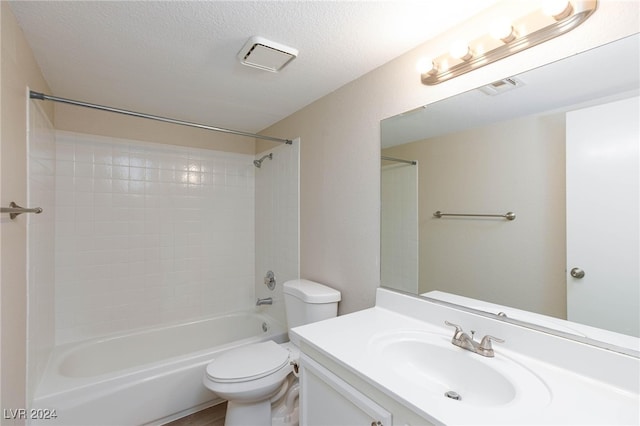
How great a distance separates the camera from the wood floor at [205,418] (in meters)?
1.84

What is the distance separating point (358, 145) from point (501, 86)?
0.77 meters

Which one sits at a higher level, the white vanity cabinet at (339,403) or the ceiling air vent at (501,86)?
the ceiling air vent at (501,86)

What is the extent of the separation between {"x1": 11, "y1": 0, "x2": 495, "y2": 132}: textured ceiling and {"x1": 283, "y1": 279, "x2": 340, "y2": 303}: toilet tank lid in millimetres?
1288

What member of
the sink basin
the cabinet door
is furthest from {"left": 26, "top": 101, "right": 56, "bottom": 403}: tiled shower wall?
the sink basin

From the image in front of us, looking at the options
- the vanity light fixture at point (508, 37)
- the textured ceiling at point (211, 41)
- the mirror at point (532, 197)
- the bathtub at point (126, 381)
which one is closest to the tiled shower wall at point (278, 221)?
the bathtub at point (126, 381)

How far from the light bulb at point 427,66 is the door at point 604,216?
0.56 m

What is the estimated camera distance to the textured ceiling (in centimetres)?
116

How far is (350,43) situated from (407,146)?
0.57 m

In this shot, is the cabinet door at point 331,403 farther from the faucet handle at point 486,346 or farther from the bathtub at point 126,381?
the bathtub at point 126,381

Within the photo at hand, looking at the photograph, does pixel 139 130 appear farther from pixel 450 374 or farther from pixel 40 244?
pixel 450 374

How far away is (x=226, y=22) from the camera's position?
1.24 metres

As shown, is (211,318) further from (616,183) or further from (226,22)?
(616,183)

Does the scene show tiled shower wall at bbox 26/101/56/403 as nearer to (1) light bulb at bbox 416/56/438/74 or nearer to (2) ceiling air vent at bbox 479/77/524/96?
(1) light bulb at bbox 416/56/438/74

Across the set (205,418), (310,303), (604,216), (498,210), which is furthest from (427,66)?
(205,418)
